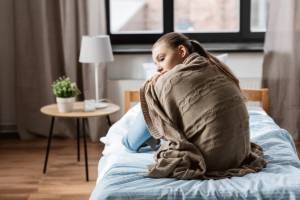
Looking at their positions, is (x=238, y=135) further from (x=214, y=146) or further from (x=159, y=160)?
(x=159, y=160)

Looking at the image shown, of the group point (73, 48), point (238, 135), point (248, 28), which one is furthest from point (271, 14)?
point (238, 135)

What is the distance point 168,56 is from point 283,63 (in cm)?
193

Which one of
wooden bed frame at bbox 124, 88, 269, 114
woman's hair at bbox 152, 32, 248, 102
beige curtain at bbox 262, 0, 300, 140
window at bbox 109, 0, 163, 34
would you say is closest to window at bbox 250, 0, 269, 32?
beige curtain at bbox 262, 0, 300, 140

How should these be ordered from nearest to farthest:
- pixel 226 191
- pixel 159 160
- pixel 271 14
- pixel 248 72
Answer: pixel 226 191 → pixel 159 160 → pixel 271 14 → pixel 248 72

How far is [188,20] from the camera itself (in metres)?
3.27

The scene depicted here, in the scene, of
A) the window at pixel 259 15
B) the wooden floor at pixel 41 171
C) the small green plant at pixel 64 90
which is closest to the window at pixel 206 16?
the window at pixel 259 15

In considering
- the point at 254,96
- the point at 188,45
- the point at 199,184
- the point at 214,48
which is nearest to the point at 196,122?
the point at 199,184

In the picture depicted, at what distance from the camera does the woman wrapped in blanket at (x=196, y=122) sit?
122cm

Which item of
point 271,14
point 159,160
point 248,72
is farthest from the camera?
point 248,72

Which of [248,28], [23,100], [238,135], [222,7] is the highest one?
[222,7]

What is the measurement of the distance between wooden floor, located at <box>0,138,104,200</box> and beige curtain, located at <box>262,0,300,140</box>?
1.56 meters

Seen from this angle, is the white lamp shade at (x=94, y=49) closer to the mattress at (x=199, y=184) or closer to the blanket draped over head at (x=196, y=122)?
the mattress at (x=199, y=184)

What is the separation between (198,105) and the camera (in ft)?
4.02

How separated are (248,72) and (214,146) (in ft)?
6.73
